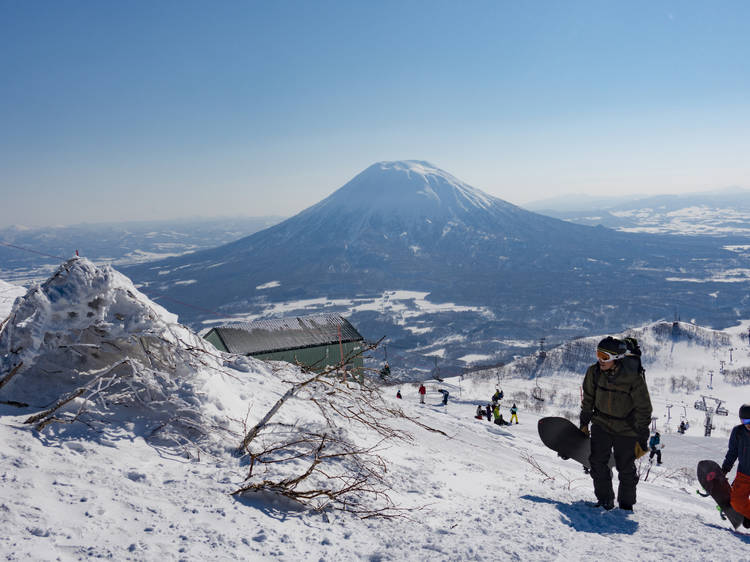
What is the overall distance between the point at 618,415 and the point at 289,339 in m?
16.6

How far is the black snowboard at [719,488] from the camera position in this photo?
399 centimetres

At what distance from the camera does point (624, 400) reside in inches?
160

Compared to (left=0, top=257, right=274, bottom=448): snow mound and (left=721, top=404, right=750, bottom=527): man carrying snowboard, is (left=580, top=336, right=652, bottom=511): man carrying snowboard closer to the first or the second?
(left=721, top=404, right=750, bottom=527): man carrying snowboard

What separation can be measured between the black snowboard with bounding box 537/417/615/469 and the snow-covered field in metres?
0.47

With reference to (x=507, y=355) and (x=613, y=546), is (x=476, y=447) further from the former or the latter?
(x=507, y=355)

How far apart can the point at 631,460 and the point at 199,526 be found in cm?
387

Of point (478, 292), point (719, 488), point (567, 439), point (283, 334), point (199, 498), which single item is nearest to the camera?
point (199, 498)

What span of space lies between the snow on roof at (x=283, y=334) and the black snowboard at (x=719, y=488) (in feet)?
47.2

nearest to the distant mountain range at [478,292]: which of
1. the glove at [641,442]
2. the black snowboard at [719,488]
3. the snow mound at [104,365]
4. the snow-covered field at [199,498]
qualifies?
the black snowboard at [719,488]

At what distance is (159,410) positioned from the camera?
4.18 metres

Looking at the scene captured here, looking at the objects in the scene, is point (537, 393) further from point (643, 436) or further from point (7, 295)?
point (7, 295)

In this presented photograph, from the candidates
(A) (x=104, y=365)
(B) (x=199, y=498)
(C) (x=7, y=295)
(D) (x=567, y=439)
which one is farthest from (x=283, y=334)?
Answer: (B) (x=199, y=498)

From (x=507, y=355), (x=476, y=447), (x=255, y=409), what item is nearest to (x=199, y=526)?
(x=255, y=409)

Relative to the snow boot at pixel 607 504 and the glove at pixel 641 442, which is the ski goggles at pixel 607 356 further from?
the snow boot at pixel 607 504
